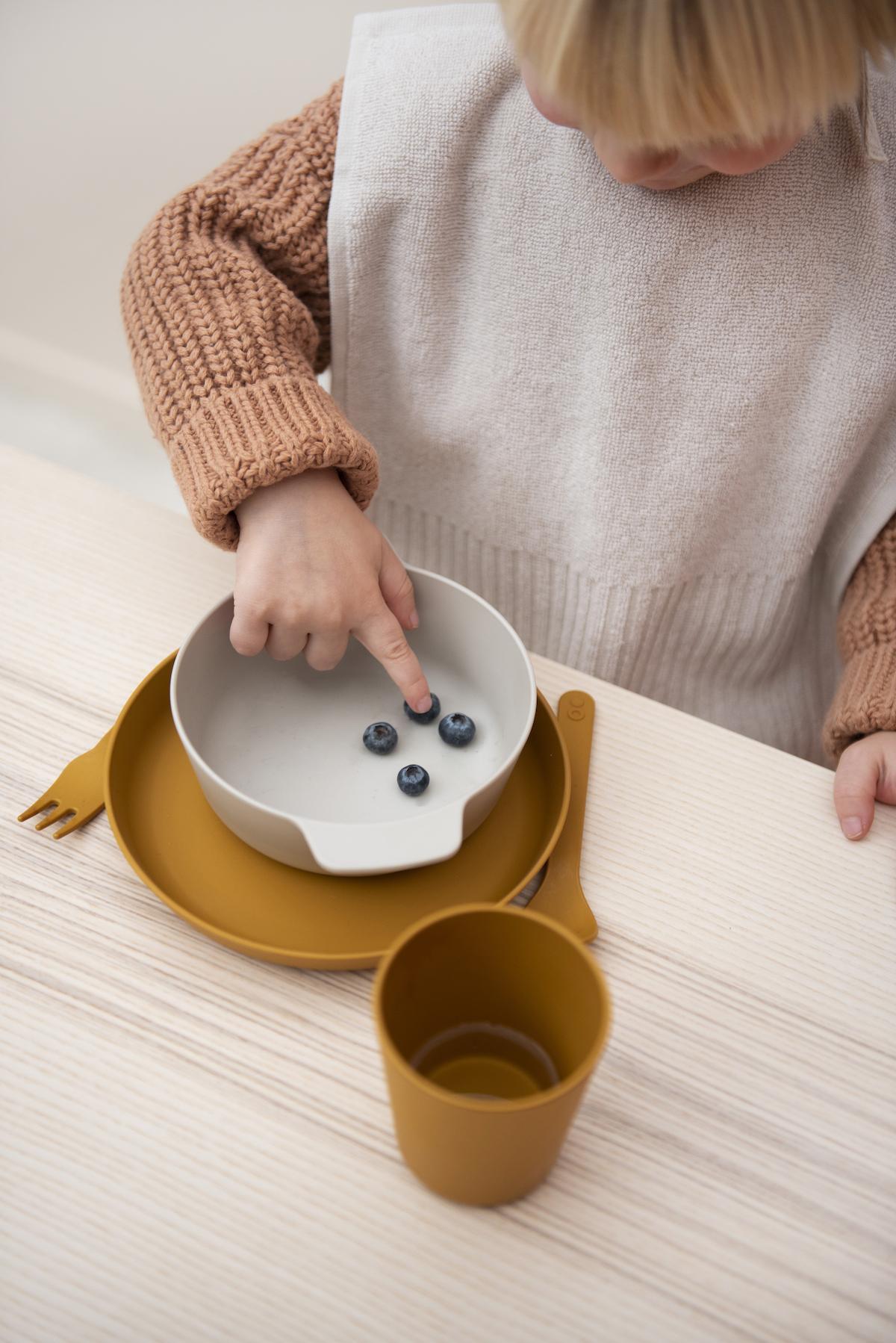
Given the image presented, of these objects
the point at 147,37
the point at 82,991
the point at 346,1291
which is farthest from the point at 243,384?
the point at 147,37

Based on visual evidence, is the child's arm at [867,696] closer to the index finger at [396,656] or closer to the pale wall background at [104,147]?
the index finger at [396,656]

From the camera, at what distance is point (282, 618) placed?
0.51 meters

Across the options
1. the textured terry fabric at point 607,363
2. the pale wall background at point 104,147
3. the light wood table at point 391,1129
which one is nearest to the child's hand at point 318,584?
the light wood table at point 391,1129

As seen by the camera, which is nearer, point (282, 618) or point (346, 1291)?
point (346, 1291)

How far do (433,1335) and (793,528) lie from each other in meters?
0.59

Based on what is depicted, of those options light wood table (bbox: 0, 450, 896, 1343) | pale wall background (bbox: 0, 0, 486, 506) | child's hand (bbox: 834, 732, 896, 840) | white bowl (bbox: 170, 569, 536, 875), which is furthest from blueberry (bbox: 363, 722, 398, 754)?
pale wall background (bbox: 0, 0, 486, 506)

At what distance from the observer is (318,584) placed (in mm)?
525

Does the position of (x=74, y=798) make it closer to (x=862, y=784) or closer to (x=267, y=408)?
(x=267, y=408)

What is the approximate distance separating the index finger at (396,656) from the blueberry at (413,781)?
1.8 inches

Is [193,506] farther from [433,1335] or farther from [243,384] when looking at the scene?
[433,1335]

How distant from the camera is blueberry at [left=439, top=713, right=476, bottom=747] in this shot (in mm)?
517

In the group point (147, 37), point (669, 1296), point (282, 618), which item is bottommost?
point (669, 1296)

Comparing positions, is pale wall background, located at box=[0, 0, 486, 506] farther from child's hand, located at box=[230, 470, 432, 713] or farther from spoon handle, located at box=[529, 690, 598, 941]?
spoon handle, located at box=[529, 690, 598, 941]

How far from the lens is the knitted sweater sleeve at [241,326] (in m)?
0.54
